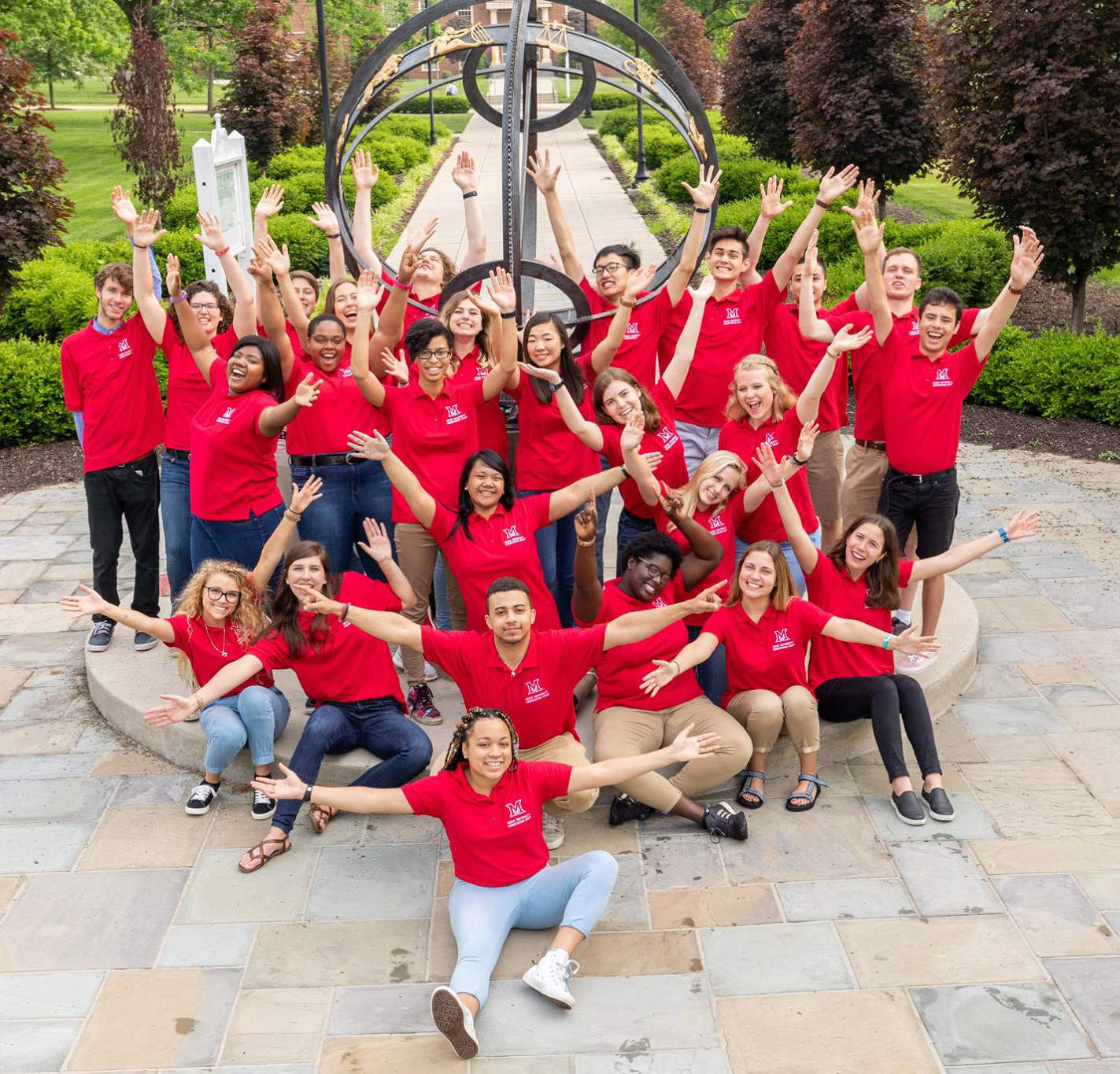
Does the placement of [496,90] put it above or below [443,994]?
above

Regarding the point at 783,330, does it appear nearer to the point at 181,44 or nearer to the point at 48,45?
the point at 181,44

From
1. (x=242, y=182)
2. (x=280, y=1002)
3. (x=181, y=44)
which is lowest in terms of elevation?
(x=280, y=1002)

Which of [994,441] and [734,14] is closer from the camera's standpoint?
[994,441]

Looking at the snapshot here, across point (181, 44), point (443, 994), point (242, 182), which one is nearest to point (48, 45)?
point (181, 44)

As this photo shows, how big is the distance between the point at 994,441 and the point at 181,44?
84.9 ft

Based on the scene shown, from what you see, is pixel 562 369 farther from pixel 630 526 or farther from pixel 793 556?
pixel 793 556

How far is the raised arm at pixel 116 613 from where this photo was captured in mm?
5512

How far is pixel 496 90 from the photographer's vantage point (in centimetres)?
5975

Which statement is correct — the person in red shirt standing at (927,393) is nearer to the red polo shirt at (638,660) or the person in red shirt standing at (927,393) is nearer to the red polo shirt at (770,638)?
the red polo shirt at (770,638)

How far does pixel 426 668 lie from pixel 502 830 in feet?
6.43

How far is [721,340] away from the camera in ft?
23.4

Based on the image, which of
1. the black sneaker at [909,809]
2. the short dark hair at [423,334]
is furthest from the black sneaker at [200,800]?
Result: the black sneaker at [909,809]

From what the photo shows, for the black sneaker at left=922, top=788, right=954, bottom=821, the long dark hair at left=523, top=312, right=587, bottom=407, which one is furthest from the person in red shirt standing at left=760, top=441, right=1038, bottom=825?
the long dark hair at left=523, top=312, right=587, bottom=407

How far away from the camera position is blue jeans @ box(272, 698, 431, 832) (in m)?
5.62
